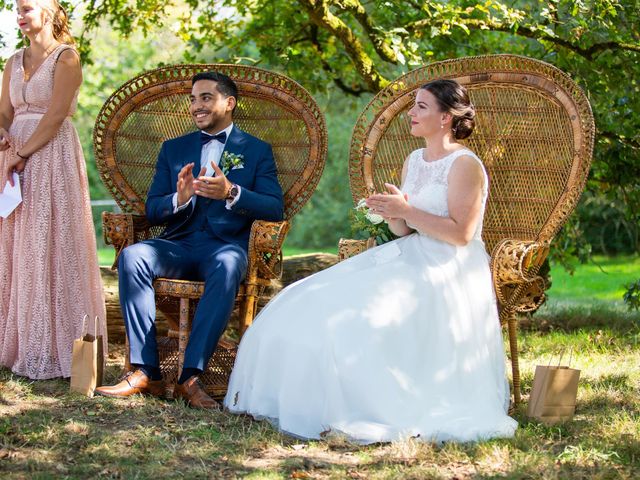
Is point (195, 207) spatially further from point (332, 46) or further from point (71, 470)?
point (332, 46)

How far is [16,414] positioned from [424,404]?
5.34ft

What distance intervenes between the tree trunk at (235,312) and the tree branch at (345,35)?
115cm

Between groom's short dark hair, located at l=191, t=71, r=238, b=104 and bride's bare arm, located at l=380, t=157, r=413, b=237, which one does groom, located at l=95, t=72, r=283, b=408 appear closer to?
groom's short dark hair, located at l=191, t=71, r=238, b=104

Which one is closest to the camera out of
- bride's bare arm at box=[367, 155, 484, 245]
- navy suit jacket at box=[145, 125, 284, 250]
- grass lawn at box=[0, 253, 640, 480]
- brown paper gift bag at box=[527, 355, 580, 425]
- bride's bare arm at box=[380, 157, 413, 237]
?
grass lawn at box=[0, 253, 640, 480]

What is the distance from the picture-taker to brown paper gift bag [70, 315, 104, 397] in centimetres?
411

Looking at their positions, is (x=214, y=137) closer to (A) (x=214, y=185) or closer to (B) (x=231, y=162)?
(B) (x=231, y=162)

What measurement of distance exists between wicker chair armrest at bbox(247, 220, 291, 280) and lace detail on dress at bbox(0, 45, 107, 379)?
937mm

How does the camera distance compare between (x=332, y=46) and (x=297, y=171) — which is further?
(x=332, y=46)

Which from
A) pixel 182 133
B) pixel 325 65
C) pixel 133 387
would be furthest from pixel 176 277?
pixel 325 65

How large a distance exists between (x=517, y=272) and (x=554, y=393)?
1.69 feet

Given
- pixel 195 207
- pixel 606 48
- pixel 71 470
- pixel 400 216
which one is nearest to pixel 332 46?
pixel 606 48

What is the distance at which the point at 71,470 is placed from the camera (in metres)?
3.14

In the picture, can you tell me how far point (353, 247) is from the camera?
4.35 m

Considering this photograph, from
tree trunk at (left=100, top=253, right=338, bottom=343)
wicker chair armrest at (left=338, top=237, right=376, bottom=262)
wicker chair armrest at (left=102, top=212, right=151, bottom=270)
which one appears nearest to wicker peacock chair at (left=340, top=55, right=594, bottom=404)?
wicker chair armrest at (left=338, top=237, right=376, bottom=262)
